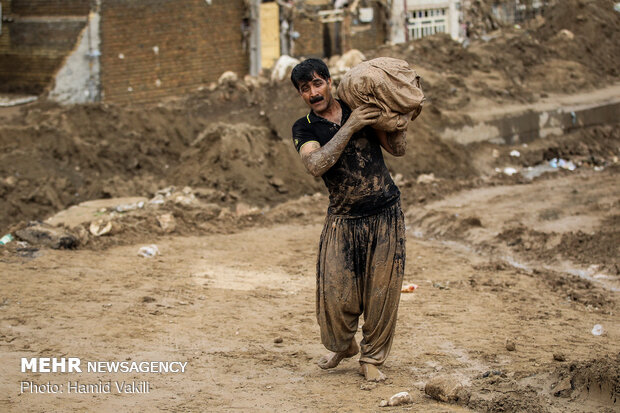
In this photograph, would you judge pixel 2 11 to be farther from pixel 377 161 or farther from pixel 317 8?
pixel 377 161

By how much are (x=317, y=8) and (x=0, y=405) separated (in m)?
17.1

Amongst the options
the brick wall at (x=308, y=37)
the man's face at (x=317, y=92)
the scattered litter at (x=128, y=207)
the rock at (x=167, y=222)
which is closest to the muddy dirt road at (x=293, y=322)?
the rock at (x=167, y=222)

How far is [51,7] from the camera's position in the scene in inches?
634

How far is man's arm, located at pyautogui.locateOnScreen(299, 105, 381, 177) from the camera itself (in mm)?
5027

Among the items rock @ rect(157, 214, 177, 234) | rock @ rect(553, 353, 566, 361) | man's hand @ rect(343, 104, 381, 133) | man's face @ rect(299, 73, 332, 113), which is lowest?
rock @ rect(553, 353, 566, 361)

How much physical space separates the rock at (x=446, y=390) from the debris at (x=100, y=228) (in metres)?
6.02

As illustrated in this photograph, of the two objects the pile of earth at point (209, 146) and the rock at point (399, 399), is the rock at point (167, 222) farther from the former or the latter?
the rock at point (399, 399)

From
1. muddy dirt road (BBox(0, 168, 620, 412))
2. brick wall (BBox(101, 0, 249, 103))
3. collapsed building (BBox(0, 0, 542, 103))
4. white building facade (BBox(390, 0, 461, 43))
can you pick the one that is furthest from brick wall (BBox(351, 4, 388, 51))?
Answer: muddy dirt road (BBox(0, 168, 620, 412))

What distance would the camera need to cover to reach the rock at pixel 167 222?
10.6 metres

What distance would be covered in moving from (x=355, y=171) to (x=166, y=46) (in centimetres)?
1260

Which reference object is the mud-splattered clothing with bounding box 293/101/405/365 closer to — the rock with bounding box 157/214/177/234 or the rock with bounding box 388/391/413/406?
the rock with bounding box 388/391/413/406

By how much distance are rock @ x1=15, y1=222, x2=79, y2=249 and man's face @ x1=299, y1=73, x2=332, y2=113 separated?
509 centimetres

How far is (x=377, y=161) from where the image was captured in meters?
5.25

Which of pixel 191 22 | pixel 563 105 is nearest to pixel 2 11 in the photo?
pixel 191 22
